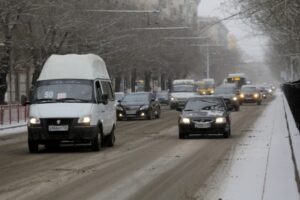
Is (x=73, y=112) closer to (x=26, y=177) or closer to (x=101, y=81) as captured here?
(x=101, y=81)

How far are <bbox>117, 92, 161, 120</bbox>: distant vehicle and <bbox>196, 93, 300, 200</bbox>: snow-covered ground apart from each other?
19.7 m

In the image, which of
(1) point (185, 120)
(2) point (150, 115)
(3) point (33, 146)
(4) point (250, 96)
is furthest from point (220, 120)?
(4) point (250, 96)

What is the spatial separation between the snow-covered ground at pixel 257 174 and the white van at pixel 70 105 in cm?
372

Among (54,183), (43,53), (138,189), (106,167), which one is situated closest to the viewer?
(138,189)

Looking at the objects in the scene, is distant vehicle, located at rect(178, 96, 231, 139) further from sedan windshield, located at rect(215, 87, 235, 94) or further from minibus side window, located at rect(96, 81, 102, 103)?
sedan windshield, located at rect(215, 87, 235, 94)

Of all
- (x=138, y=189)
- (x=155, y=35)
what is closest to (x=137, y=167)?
(x=138, y=189)

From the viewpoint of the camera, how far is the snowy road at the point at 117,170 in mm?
11648

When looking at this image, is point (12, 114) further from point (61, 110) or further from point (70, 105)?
point (61, 110)

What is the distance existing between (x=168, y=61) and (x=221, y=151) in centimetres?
6992

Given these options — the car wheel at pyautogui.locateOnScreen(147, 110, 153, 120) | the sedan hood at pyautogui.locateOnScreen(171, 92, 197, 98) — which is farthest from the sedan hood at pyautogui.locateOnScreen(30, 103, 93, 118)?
the sedan hood at pyautogui.locateOnScreen(171, 92, 197, 98)

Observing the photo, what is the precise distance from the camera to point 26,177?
13.9 meters

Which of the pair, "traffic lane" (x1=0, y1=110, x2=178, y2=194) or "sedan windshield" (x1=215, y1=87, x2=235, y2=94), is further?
"sedan windshield" (x1=215, y1=87, x2=235, y2=94)

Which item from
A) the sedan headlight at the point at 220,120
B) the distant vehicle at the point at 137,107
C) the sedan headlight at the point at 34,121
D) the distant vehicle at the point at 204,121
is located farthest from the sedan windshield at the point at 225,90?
the sedan headlight at the point at 34,121

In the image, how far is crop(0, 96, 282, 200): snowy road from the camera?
11.6 metres
